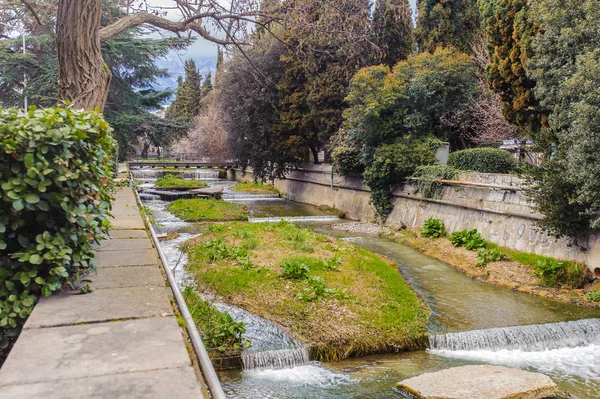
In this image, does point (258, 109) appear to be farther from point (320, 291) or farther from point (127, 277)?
point (127, 277)

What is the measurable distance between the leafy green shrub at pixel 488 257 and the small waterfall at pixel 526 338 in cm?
360

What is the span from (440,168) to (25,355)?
15387mm

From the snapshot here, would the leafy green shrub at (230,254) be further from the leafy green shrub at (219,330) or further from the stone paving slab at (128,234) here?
the stone paving slab at (128,234)

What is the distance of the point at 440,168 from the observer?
16297 millimetres

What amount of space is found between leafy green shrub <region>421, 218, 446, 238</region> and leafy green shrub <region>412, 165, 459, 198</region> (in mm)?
1184

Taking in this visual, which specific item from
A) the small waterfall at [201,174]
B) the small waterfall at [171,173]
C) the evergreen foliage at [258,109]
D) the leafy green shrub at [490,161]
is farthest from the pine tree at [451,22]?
the small waterfall at [201,174]

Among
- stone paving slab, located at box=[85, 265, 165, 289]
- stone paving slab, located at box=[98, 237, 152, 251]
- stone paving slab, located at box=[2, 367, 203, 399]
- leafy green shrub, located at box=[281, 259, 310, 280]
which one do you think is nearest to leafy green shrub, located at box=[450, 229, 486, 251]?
leafy green shrub, located at box=[281, 259, 310, 280]

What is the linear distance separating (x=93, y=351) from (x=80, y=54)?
4.84m

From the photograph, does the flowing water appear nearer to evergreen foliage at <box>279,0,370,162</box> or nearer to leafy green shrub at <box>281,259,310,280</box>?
leafy green shrub at <box>281,259,310,280</box>

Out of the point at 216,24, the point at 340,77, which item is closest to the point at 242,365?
the point at 216,24

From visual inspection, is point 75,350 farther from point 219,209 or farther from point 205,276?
point 219,209

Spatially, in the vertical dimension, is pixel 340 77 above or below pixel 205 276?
above

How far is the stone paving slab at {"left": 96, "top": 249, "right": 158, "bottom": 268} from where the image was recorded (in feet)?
13.7

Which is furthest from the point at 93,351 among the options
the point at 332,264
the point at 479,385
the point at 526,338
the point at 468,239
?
the point at 468,239
